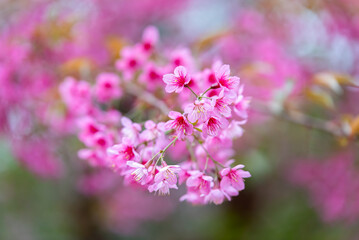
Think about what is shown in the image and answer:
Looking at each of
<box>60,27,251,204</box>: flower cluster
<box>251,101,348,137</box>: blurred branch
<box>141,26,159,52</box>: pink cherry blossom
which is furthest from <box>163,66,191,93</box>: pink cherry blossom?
<box>251,101,348,137</box>: blurred branch

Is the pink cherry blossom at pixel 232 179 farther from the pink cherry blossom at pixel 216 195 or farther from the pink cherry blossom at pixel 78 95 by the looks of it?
the pink cherry blossom at pixel 78 95

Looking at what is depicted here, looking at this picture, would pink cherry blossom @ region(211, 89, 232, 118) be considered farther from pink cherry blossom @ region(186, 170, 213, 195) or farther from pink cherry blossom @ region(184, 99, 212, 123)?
pink cherry blossom @ region(186, 170, 213, 195)

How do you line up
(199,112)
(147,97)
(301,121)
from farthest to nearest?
(301,121), (147,97), (199,112)

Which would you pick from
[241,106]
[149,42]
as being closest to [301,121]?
[241,106]

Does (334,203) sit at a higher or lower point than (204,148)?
higher

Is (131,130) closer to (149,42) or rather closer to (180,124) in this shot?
(180,124)

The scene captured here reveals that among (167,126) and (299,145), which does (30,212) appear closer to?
(299,145)

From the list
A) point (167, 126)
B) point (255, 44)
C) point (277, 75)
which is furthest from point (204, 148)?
point (255, 44)

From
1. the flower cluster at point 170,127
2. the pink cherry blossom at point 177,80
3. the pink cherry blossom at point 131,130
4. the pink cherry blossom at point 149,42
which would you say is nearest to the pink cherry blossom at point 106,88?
the flower cluster at point 170,127
